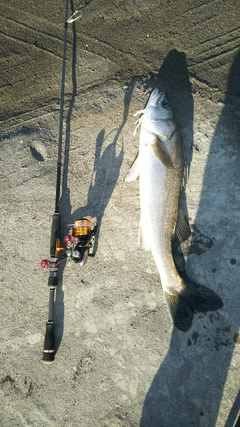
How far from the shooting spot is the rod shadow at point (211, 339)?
290cm

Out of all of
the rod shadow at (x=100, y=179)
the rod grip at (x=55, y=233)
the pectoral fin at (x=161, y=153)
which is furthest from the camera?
the rod shadow at (x=100, y=179)

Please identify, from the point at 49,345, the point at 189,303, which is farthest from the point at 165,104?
the point at 49,345

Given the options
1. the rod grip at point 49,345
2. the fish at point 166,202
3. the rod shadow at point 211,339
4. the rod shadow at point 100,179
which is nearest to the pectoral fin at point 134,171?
the fish at point 166,202

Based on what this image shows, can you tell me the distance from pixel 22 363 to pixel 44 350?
31 centimetres

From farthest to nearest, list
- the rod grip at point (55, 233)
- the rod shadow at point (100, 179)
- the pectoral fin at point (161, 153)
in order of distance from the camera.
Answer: the rod shadow at point (100, 179) → the rod grip at point (55, 233) → the pectoral fin at point (161, 153)

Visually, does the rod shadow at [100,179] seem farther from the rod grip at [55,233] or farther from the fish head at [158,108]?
the fish head at [158,108]

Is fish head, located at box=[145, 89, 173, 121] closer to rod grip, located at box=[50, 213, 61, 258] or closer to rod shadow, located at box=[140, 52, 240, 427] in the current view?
rod shadow, located at box=[140, 52, 240, 427]

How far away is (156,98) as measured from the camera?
2854 mm

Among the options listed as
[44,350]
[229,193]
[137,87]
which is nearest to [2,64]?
[137,87]

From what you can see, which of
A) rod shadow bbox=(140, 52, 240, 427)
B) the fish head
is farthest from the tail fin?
the fish head

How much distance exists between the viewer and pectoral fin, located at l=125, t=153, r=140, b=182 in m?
2.95

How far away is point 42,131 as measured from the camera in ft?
10.5

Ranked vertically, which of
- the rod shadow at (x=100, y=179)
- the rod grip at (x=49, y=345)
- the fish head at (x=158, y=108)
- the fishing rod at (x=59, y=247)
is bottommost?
the rod grip at (x=49, y=345)

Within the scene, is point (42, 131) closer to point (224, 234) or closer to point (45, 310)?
point (45, 310)
